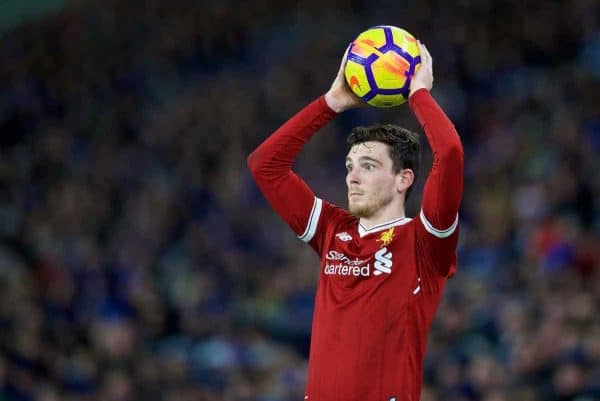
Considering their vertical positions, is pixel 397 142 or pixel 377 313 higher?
pixel 397 142

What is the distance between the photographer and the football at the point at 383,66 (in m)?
4.90

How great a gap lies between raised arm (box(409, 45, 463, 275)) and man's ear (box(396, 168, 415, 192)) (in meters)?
0.26

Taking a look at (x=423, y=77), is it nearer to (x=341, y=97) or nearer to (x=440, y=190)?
(x=341, y=97)

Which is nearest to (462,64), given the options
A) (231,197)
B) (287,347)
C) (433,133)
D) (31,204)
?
(231,197)

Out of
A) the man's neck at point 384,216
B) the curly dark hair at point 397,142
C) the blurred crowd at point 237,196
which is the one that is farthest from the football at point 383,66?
the blurred crowd at point 237,196

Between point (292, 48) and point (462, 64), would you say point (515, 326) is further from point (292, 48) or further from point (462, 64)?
point (292, 48)

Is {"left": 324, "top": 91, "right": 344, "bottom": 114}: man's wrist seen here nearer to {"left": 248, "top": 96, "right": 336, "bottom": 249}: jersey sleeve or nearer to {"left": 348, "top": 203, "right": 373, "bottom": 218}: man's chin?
{"left": 248, "top": 96, "right": 336, "bottom": 249}: jersey sleeve

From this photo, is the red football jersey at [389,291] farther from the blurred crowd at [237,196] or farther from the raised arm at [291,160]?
the blurred crowd at [237,196]

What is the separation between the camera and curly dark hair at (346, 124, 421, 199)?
4859 mm

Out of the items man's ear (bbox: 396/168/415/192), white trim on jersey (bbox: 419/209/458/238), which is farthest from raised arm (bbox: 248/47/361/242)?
white trim on jersey (bbox: 419/209/458/238)

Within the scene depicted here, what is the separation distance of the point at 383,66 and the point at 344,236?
80 cm

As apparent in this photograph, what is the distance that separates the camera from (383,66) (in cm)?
489

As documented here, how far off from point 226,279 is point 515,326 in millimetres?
3398

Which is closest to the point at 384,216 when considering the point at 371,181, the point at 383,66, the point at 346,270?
the point at 371,181
